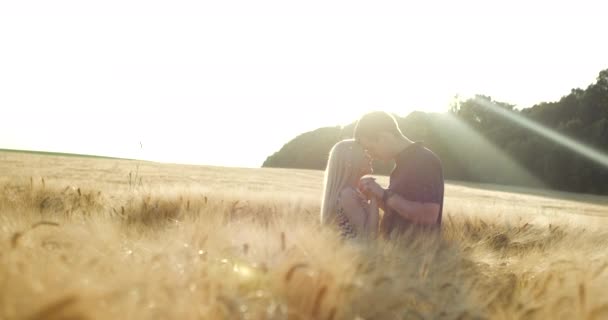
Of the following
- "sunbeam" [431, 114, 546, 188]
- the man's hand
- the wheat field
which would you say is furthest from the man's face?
"sunbeam" [431, 114, 546, 188]

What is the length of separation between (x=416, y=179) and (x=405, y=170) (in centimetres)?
9

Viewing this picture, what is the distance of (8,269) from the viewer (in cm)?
88

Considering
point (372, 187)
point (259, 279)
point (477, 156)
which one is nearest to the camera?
point (259, 279)

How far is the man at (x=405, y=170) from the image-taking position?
299 cm

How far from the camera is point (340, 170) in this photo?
3.06 meters

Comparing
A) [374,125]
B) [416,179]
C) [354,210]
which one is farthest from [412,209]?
[374,125]

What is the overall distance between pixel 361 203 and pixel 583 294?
178 cm

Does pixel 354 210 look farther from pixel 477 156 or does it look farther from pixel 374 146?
pixel 477 156

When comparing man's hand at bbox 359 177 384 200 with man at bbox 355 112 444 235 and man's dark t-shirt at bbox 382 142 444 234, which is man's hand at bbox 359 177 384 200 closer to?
man at bbox 355 112 444 235

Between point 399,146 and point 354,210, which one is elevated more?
point 399,146

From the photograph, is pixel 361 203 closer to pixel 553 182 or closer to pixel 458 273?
pixel 458 273

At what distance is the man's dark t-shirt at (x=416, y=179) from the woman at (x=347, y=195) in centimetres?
20

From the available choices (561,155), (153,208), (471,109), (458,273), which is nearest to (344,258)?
(458,273)

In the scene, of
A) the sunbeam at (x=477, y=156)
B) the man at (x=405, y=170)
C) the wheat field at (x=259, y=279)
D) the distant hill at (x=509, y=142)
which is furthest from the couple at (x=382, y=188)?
the sunbeam at (x=477, y=156)
